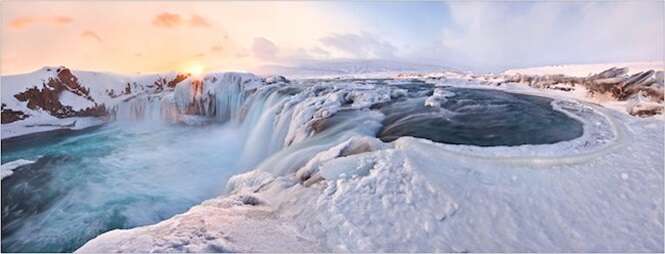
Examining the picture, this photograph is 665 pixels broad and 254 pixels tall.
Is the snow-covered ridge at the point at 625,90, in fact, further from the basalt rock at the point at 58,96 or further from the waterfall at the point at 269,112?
the basalt rock at the point at 58,96

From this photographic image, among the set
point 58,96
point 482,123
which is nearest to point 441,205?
point 482,123

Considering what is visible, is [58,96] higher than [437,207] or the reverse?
higher

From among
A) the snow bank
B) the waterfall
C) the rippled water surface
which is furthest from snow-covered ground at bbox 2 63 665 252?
the snow bank

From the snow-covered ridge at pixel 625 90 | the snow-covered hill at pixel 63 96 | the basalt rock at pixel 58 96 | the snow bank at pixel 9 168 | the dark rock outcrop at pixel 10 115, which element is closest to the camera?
the snow-covered ridge at pixel 625 90

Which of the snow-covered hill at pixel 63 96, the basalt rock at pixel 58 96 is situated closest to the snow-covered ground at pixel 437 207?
the snow-covered hill at pixel 63 96

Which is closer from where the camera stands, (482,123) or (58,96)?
(482,123)

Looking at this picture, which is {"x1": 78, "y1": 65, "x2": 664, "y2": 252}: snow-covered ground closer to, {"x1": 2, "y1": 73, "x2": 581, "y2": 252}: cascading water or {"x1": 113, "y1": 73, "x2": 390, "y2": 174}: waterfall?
{"x1": 2, "y1": 73, "x2": 581, "y2": 252}: cascading water

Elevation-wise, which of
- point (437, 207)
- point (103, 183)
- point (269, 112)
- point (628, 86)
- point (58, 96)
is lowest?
point (103, 183)

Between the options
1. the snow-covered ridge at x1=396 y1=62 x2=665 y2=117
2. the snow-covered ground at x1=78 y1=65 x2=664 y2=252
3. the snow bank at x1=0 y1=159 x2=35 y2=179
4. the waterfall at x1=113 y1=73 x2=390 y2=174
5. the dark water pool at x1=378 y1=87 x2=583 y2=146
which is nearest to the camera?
the snow-covered ground at x1=78 y1=65 x2=664 y2=252

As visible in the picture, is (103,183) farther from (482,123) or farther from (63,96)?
(63,96)
